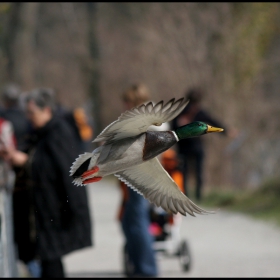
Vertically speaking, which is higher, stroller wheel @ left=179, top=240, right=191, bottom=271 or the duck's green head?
the duck's green head

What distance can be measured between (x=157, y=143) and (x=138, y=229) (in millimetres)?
5094

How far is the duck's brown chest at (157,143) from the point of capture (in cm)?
301

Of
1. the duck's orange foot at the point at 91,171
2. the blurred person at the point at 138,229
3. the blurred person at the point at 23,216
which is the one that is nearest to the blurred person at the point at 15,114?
the blurred person at the point at 138,229

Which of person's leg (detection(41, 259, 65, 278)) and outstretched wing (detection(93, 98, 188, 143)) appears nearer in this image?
outstretched wing (detection(93, 98, 188, 143))

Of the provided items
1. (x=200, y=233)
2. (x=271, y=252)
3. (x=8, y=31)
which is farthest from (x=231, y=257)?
(x=8, y=31)

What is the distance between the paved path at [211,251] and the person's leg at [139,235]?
679 millimetres

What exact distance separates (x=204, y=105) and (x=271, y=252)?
23.7 ft

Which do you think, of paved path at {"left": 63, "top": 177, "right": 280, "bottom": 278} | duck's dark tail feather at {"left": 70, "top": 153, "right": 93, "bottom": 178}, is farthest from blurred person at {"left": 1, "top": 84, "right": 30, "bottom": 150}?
duck's dark tail feather at {"left": 70, "top": 153, "right": 93, "bottom": 178}

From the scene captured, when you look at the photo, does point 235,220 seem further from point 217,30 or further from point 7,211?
point 7,211

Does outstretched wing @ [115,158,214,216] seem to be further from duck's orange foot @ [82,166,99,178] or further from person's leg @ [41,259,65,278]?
person's leg @ [41,259,65,278]

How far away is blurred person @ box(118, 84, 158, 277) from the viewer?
7863 millimetres

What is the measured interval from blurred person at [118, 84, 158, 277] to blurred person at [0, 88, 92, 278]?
1387 millimetres

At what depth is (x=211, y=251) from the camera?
10438mm

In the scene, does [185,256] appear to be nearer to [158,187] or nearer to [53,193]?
[53,193]
